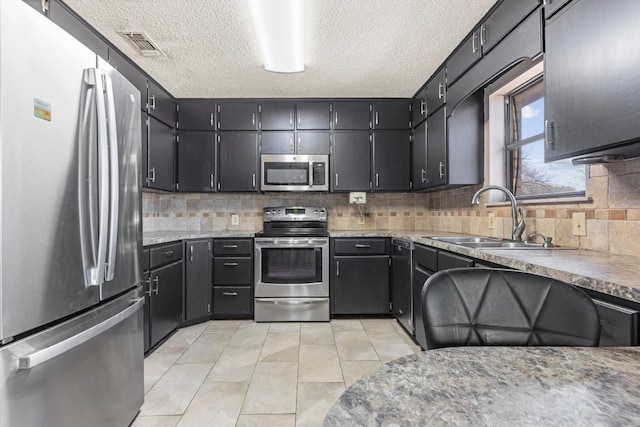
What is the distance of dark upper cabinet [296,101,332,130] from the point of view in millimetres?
3539

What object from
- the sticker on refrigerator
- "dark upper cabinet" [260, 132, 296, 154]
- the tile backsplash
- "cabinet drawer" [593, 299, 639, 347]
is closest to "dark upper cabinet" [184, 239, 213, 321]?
the tile backsplash

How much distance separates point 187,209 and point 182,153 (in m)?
0.69

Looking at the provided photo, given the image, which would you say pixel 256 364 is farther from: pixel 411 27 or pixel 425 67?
pixel 425 67

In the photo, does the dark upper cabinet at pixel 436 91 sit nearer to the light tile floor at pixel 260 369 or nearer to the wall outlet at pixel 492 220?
the wall outlet at pixel 492 220

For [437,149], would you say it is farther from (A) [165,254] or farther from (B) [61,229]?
(B) [61,229]

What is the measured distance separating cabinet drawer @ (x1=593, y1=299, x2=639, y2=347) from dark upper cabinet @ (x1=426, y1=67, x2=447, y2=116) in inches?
85.0

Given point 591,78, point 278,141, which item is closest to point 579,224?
point 591,78

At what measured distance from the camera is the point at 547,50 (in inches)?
59.1

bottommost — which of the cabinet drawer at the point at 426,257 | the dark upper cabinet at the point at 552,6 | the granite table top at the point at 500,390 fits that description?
the cabinet drawer at the point at 426,257

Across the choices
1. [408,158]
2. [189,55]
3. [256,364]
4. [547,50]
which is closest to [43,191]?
[256,364]

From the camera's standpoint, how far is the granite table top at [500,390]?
407 mm

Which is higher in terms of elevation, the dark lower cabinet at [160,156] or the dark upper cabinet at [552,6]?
the dark upper cabinet at [552,6]

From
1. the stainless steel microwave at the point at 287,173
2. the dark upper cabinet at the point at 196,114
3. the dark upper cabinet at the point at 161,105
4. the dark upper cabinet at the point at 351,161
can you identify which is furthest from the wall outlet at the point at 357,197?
the dark upper cabinet at the point at 161,105

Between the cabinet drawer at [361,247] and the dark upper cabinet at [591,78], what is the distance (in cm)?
194
